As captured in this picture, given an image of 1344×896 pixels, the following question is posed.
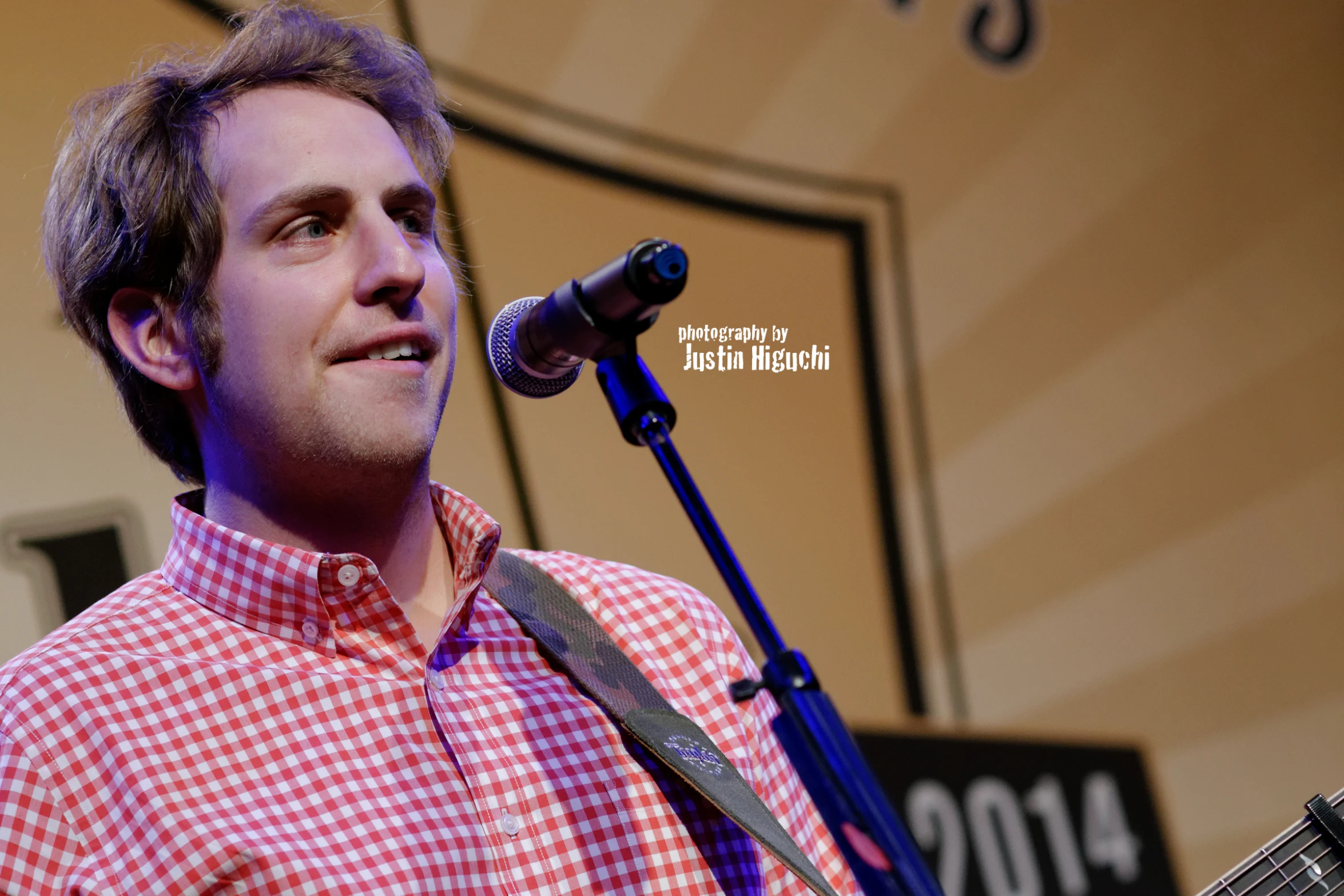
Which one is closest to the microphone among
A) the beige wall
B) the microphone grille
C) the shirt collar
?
the microphone grille

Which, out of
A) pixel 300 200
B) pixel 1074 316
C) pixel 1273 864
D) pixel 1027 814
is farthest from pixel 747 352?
pixel 1273 864

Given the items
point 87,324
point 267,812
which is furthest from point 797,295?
point 267,812

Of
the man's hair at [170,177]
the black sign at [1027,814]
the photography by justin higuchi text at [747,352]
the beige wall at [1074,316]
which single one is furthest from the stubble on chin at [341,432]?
the black sign at [1027,814]

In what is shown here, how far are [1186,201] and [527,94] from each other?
5.66 feet

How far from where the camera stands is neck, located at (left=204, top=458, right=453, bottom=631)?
1.27m

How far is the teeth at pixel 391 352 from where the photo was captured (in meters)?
1.24

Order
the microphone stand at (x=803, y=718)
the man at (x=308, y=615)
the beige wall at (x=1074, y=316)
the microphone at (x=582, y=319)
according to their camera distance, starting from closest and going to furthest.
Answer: the microphone at (x=582, y=319) → the microphone stand at (x=803, y=718) → the man at (x=308, y=615) → the beige wall at (x=1074, y=316)

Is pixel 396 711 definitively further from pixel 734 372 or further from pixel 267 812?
pixel 734 372

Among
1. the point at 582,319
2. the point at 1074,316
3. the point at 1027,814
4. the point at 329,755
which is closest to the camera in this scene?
the point at 582,319

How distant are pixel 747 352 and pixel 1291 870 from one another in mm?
1444

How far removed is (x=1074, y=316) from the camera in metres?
2.79

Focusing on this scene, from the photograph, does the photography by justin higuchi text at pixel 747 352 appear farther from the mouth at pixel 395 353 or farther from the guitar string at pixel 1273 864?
the guitar string at pixel 1273 864

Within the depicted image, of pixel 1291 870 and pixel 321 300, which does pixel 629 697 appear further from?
pixel 1291 870

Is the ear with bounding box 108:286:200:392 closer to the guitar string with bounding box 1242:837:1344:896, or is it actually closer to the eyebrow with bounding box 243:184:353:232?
the eyebrow with bounding box 243:184:353:232
